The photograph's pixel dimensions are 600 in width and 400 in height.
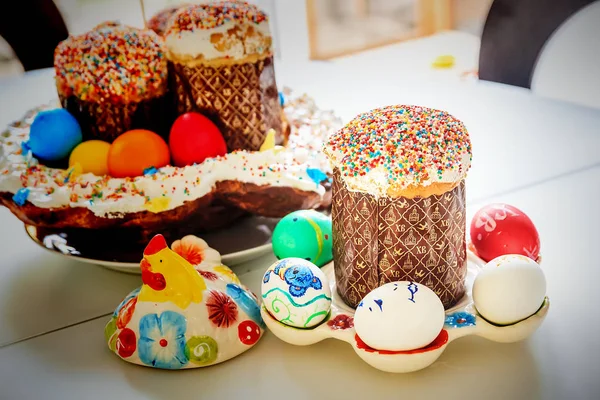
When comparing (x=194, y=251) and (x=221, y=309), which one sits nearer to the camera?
(x=221, y=309)

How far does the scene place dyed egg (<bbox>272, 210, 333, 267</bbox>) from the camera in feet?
3.60

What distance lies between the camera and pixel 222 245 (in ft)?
4.17

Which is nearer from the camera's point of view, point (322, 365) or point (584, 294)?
point (322, 365)

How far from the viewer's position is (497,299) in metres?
0.92

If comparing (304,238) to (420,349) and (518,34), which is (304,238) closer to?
(420,349)

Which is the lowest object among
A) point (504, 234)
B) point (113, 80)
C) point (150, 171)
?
point (504, 234)

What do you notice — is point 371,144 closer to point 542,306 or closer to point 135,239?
point 542,306

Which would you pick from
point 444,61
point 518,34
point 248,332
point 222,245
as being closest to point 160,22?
point 222,245

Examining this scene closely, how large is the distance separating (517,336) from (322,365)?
0.27 meters

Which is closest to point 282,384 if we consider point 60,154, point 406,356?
point 406,356

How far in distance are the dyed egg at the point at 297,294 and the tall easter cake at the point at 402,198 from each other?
7 centimetres

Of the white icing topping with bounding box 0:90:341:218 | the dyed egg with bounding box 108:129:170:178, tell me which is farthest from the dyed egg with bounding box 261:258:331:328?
the dyed egg with bounding box 108:129:170:178

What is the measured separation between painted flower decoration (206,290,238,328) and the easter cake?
0.19 meters

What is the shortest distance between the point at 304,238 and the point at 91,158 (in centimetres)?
40
